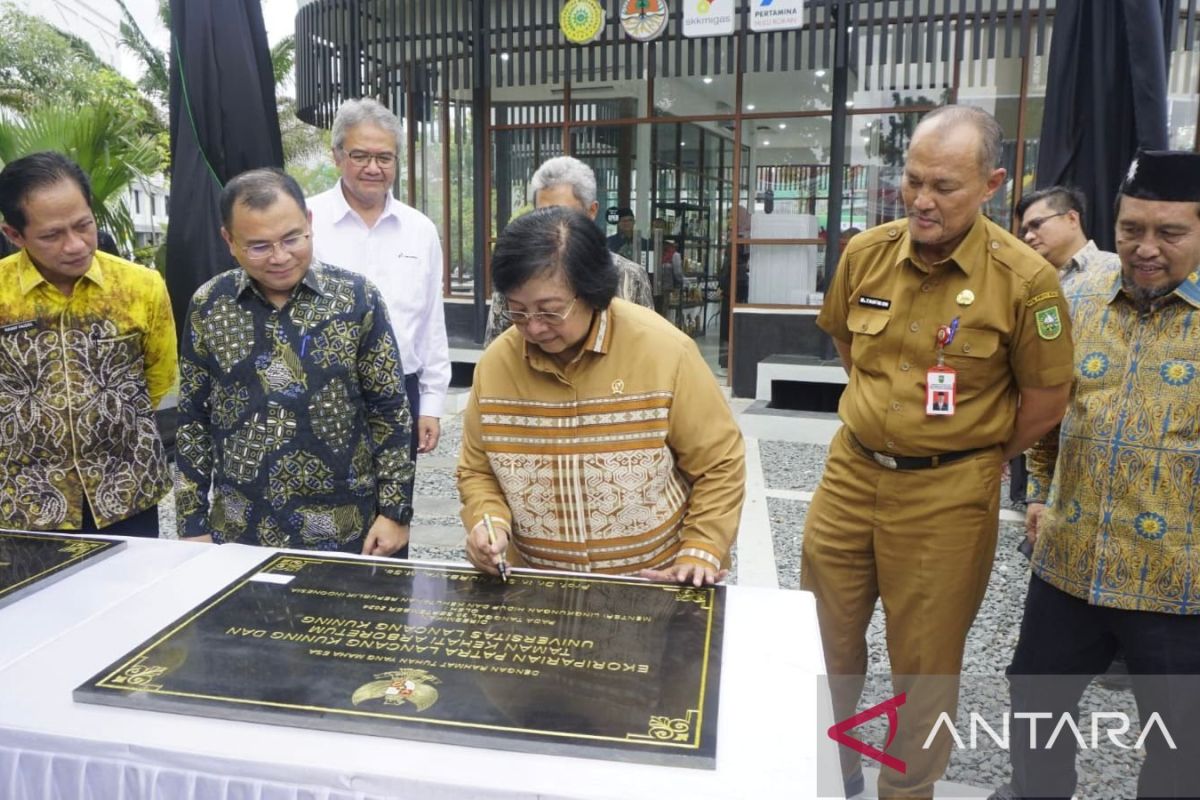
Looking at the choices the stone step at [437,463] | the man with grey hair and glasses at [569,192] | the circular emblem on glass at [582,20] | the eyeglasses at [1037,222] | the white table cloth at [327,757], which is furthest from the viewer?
the circular emblem on glass at [582,20]

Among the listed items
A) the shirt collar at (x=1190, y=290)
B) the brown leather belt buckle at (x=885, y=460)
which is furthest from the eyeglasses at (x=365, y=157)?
the shirt collar at (x=1190, y=290)

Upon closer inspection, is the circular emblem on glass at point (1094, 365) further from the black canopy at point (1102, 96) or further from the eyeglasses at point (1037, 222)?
the eyeglasses at point (1037, 222)

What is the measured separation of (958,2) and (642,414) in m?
6.91

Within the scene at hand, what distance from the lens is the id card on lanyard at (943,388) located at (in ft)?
6.64

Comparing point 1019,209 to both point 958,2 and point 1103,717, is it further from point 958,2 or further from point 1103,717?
point 958,2

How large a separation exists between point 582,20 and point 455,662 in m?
7.16

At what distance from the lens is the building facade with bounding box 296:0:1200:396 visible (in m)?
7.36

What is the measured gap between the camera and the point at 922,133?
1.98 m

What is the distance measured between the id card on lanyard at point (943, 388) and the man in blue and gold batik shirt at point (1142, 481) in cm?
28

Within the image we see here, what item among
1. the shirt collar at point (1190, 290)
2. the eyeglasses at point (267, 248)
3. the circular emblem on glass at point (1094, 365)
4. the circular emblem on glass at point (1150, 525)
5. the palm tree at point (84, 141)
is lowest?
the circular emblem on glass at point (1150, 525)

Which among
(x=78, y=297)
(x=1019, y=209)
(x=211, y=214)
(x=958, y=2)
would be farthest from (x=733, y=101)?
(x=78, y=297)

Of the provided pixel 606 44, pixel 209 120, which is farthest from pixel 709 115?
pixel 209 120

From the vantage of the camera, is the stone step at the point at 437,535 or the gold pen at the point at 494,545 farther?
the stone step at the point at 437,535

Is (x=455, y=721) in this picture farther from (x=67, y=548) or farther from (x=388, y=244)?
(x=388, y=244)
